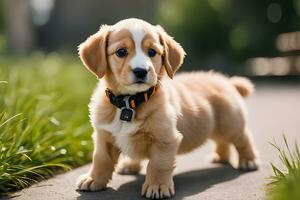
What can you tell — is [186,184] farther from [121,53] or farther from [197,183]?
[121,53]

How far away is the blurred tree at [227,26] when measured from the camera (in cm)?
1650

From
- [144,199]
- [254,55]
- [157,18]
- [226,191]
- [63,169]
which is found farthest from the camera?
[157,18]

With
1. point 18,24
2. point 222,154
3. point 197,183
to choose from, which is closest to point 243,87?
point 222,154

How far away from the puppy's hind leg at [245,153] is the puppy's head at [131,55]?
4.03ft

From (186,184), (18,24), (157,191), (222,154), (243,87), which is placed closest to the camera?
(157,191)

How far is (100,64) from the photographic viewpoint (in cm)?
457

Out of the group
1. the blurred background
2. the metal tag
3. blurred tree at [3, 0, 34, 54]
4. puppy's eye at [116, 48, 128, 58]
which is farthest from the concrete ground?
blurred tree at [3, 0, 34, 54]

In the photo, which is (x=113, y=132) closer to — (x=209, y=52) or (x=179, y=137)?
(x=179, y=137)

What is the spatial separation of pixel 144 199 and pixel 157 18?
570 inches

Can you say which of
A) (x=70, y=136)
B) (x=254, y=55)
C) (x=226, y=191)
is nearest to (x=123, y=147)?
(x=226, y=191)

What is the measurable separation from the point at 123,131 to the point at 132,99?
0.26 m

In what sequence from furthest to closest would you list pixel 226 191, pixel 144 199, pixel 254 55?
pixel 254 55 → pixel 226 191 → pixel 144 199

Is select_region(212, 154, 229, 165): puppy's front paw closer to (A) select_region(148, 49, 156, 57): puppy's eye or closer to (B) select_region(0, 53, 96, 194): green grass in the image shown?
(B) select_region(0, 53, 96, 194): green grass

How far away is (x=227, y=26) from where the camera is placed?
1717cm
